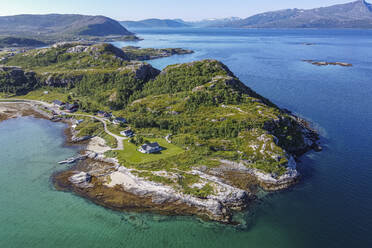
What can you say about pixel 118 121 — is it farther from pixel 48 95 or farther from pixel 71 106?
pixel 48 95

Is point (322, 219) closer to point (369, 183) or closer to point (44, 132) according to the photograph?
point (369, 183)

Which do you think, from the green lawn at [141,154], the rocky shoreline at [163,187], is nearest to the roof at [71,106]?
the rocky shoreline at [163,187]

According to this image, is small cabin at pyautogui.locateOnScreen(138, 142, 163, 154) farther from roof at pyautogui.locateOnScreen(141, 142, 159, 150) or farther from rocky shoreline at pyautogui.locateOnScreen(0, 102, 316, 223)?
rocky shoreline at pyautogui.locateOnScreen(0, 102, 316, 223)

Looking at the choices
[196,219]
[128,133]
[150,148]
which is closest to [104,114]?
[128,133]

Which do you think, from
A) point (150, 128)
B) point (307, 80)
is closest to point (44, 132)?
point (150, 128)

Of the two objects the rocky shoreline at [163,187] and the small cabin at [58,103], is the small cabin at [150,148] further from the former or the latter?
the small cabin at [58,103]
